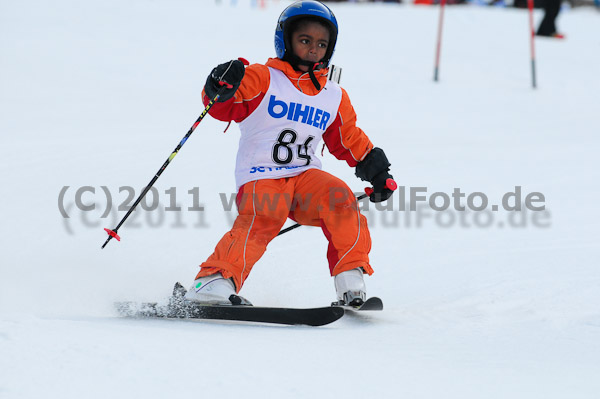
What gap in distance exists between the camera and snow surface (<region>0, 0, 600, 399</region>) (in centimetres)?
217

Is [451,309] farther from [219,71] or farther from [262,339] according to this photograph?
[219,71]

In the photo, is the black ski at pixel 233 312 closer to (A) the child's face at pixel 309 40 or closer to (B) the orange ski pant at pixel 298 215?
(B) the orange ski pant at pixel 298 215

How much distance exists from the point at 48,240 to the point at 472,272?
2721mm

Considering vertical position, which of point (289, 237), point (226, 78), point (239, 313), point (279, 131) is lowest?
point (239, 313)

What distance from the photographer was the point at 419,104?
9492mm

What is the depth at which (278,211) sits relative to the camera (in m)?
3.41

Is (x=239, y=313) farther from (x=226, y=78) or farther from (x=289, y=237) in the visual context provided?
(x=289, y=237)

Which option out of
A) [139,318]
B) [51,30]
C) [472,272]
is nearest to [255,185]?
[139,318]

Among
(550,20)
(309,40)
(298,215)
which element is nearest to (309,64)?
(309,40)

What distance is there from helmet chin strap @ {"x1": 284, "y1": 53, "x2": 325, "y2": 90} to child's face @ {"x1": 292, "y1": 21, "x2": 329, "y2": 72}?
0.05 feet

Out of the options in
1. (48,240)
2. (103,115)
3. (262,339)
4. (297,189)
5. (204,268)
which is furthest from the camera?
(103,115)

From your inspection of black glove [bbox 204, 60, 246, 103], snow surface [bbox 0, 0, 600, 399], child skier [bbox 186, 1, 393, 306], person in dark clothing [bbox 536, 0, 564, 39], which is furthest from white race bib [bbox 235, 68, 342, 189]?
person in dark clothing [bbox 536, 0, 564, 39]

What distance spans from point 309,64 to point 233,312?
134 cm

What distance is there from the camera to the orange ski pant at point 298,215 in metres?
3.26
